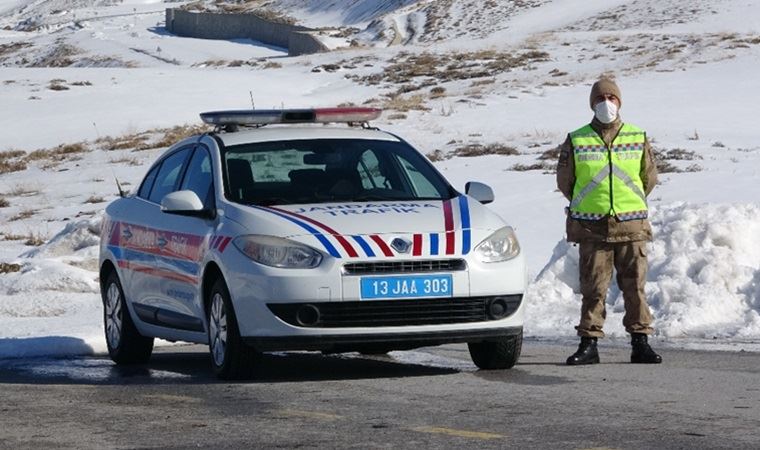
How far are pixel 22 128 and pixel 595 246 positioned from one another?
33.4 m

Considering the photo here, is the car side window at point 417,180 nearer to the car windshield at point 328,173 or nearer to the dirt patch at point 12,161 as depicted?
the car windshield at point 328,173

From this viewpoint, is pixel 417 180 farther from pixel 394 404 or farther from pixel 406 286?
pixel 394 404

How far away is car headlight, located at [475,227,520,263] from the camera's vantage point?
32.8 ft

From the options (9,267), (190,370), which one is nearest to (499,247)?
(190,370)

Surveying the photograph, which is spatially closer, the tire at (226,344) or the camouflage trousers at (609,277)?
the tire at (226,344)

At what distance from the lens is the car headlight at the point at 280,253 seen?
977 cm

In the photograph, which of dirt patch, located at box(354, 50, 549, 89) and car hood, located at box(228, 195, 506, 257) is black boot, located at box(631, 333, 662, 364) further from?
dirt patch, located at box(354, 50, 549, 89)

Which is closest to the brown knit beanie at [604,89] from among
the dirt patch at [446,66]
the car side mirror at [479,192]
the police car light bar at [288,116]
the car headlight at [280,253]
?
the car side mirror at [479,192]

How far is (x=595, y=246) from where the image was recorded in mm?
10938

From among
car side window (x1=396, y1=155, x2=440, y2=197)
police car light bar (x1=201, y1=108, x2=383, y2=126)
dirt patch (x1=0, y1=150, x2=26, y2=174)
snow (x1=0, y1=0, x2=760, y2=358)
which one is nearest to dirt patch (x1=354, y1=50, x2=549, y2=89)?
snow (x1=0, y1=0, x2=760, y2=358)

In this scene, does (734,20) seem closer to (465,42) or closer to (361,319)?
(465,42)

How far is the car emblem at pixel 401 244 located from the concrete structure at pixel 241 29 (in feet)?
257

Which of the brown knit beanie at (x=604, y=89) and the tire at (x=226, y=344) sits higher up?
the brown knit beanie at (x=604, y=89)

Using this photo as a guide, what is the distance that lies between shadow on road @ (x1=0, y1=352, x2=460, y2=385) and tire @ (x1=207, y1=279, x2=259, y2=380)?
8cm
